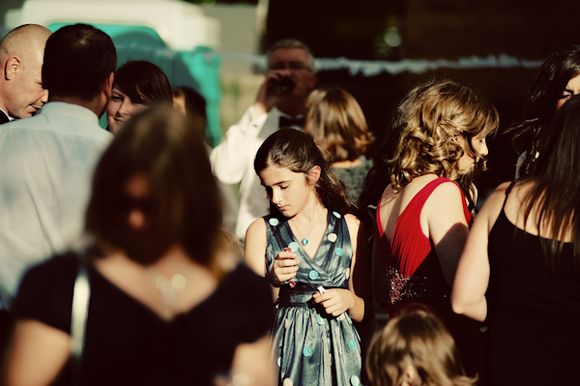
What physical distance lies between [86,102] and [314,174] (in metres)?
1.05

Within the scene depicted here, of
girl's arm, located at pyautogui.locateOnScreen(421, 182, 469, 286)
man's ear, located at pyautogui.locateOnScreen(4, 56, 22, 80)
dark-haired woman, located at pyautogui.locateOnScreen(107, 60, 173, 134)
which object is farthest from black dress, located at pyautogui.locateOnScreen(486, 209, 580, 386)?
man's ear, located at pyautogui.locateOnScreen(4, 56, 22, 80)

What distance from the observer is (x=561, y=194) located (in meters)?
2.78

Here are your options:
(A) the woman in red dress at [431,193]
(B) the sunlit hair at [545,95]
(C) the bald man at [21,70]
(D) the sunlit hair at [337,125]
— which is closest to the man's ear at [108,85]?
(C) the bald man at [21,70]

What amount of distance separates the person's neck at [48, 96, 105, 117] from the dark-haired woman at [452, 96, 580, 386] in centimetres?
138

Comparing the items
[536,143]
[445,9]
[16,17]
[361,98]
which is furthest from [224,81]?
[536,143]

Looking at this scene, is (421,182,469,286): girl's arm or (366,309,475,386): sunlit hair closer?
(366,309,475,386): sunlit hair

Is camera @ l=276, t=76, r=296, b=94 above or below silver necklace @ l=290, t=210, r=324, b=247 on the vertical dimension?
above

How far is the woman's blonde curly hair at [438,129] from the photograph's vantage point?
3.29 m

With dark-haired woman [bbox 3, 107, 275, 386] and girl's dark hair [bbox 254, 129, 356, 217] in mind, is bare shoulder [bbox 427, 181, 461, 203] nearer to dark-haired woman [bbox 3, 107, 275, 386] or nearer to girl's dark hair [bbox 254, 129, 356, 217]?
girl's dark hair [bbox 254, 129, 356, 217]

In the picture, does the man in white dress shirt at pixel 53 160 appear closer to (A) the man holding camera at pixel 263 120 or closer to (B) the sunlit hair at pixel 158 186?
(B) the sunlit hair at pixel 158 186

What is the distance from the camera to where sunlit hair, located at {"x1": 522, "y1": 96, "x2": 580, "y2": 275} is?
2760 mm

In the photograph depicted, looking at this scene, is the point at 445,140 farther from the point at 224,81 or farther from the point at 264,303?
the point at 224,81

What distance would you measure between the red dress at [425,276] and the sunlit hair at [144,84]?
1.34 m

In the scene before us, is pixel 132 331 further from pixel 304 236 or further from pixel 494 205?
pixel 304 236
